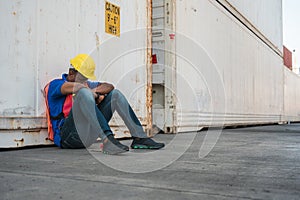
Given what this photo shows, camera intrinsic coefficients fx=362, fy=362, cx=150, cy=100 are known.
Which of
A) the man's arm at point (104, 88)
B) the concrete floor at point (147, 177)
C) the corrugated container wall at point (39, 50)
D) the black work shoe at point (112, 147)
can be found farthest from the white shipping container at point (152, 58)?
the black work shoe at point (112, 147)

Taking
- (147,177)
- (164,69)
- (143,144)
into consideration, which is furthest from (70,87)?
(164,69)

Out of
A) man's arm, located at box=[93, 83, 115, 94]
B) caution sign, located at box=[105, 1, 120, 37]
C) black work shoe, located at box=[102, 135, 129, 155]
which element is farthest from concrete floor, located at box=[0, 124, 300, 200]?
caution sign, located at box=[105, 1, 120, 37]

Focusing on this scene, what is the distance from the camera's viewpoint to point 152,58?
659 centimetres

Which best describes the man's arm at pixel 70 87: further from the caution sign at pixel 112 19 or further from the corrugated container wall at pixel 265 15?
the corrugated container wall at pixel 265 15

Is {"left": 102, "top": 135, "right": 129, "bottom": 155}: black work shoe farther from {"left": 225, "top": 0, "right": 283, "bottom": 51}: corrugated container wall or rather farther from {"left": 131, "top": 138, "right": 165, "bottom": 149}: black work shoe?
{"left": 225, "top": 0, "right": 283, "bottom": 51}: corrugated container wall

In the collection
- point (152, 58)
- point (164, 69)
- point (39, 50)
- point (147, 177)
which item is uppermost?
point (152, 58)

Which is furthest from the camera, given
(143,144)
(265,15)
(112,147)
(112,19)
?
(265,15)

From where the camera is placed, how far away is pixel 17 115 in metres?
3.46

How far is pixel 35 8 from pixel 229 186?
2.77 meters

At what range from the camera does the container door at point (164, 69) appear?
6449mm

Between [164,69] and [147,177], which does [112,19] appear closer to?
[164,69]

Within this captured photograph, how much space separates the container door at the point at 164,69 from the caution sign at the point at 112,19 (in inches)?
69.2

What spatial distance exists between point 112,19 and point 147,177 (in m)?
3.19

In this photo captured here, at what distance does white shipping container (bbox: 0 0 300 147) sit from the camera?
3506mm
